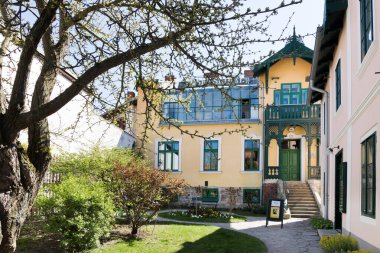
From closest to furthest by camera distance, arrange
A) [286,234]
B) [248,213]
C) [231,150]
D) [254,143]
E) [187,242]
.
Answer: [187,242] < [286,234] < [248,213] < [254,143] < [231,150]

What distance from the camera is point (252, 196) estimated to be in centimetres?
2550

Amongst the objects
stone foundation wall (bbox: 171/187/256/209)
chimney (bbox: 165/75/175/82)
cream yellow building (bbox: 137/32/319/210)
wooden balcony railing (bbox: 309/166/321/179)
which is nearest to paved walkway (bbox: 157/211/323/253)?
wooden balcony railing (bbox: 309/166/321/179)

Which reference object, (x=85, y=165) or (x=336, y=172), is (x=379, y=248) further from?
(x=85, y=165)

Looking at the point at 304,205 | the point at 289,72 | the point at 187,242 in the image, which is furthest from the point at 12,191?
the point at 289,72

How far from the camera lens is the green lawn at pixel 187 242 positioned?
11.8m

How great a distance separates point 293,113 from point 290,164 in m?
3.13

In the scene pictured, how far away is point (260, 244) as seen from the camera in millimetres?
12570

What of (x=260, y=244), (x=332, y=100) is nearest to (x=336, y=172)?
(x=332, y=100)

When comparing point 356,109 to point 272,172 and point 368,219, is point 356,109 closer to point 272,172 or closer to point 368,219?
point 368,219

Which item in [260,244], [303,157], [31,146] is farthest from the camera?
[303,157]

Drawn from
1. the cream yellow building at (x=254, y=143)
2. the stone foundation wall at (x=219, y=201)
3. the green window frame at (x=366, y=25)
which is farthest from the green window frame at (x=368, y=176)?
the stone foundation wall at (x=219, y=201)

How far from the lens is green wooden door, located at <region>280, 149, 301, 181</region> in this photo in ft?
82.9

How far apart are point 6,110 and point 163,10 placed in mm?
2117

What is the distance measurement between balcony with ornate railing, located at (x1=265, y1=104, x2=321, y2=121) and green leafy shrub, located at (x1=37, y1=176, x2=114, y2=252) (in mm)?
14867
